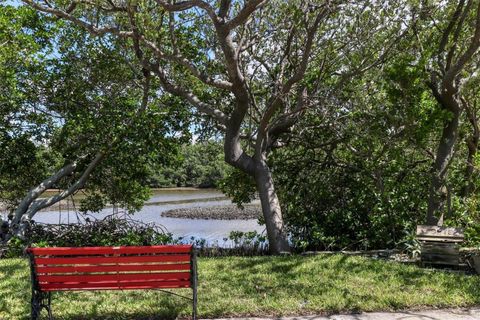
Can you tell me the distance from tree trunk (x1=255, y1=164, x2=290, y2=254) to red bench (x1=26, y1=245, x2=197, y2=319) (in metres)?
4.81

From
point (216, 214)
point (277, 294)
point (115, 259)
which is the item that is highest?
point (115, 259)

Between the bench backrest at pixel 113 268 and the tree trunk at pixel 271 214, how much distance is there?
4.81m

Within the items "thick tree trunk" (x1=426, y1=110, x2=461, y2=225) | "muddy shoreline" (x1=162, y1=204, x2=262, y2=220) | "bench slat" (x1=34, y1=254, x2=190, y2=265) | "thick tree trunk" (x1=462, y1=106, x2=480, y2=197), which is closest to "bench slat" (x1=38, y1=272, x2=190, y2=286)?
"bench slat" (x1=34, y1=254, x2=190, y2=265)

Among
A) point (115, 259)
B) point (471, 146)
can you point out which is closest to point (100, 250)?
point (115, 259)

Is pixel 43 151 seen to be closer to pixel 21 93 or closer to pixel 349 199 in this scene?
pixel 21 93

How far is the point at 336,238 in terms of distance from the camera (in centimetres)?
1016

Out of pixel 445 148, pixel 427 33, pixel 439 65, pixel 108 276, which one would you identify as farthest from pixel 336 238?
pixel 108 276

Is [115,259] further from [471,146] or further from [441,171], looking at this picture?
[471,146]

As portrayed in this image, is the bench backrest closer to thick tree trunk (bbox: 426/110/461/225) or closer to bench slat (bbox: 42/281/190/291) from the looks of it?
bench slat (bbox: 42/281/190/291)

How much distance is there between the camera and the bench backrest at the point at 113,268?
452cm

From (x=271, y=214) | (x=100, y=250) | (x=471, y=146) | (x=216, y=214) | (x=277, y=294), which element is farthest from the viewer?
(x=216, y=214)

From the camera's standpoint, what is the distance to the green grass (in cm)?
519

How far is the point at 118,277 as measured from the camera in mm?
4633

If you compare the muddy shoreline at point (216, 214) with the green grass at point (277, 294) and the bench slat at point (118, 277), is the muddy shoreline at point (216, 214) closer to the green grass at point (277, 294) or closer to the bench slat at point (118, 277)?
the green grass at point (277, 294)
